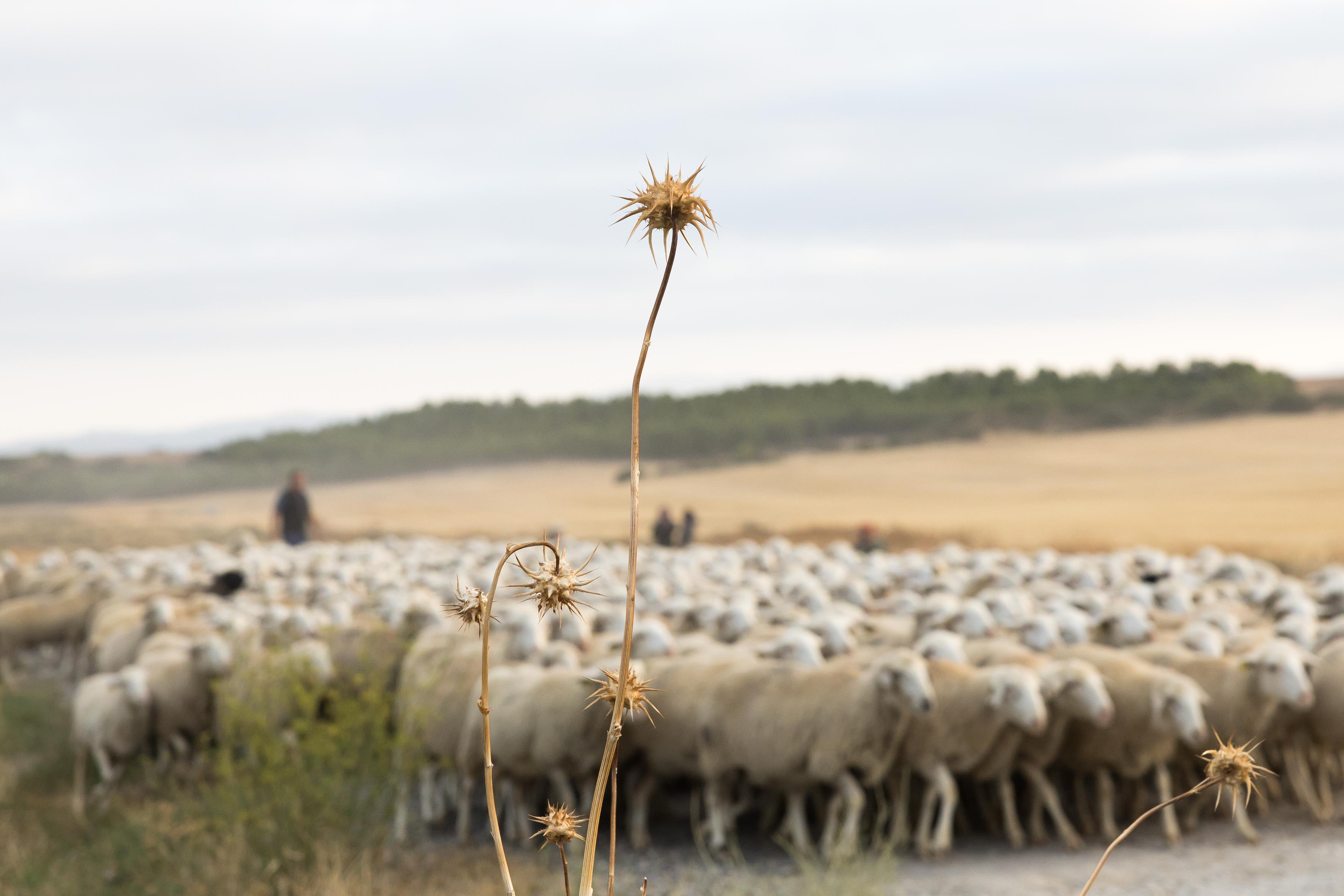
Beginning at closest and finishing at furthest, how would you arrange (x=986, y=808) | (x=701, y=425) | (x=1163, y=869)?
(x=1163, y=869), (x=986, y=808), (x=701, y=425)

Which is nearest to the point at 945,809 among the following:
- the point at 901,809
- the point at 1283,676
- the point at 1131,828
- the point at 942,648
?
the point at 901,809

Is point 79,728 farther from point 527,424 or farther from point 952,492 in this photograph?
point 527,424

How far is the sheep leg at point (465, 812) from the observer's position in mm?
9008

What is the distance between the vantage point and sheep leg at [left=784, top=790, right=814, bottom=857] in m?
8.04

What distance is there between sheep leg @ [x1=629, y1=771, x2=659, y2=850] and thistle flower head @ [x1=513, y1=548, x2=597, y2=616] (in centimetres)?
788

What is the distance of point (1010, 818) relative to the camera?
843 centimetres

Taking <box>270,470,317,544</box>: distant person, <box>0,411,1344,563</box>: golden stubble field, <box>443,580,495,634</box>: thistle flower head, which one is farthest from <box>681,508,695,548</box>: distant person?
<box>443,580,495,634</box>: thistle flower head

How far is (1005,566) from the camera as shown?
16.3 metres

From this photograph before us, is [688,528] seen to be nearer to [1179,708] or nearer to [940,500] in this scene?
[1179,708]

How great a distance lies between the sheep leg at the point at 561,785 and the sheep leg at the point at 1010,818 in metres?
3.08

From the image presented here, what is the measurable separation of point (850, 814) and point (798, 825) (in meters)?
0.45

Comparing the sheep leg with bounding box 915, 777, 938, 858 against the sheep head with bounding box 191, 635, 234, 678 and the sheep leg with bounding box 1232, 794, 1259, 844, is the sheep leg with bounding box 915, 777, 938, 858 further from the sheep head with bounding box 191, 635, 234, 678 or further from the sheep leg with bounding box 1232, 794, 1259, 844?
the sheep head with bounding box 191, 635, 234, 678

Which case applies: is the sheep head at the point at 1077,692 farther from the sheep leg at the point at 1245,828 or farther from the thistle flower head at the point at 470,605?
the thistle flower head at the point at 470,605

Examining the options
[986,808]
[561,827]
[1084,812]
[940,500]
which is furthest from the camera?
[940,500]
